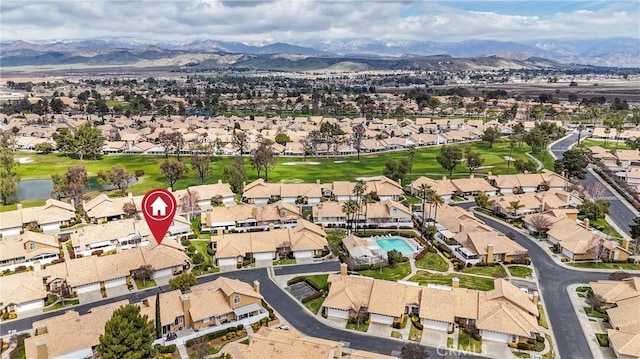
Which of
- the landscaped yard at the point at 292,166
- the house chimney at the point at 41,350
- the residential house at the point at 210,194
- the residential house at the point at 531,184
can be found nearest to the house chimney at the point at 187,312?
the house chimney at the point at 41,350

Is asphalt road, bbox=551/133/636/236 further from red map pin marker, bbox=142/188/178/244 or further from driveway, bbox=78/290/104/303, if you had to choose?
driveway, bbox=78/290/104/303

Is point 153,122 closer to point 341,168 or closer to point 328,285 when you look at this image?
point 341,168

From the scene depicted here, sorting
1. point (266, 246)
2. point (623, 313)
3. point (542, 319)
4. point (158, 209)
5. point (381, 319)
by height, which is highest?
point (158, 209)

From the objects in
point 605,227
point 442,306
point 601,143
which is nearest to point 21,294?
point 442,306

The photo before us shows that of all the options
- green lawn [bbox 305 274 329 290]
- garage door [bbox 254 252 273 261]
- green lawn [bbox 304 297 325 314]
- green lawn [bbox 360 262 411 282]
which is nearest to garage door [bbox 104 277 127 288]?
garage door [bbox 254 252 273 261]

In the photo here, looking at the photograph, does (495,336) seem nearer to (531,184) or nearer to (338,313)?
(338,313)

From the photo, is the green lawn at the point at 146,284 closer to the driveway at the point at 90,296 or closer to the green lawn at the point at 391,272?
the driveway at the point at 90,296
